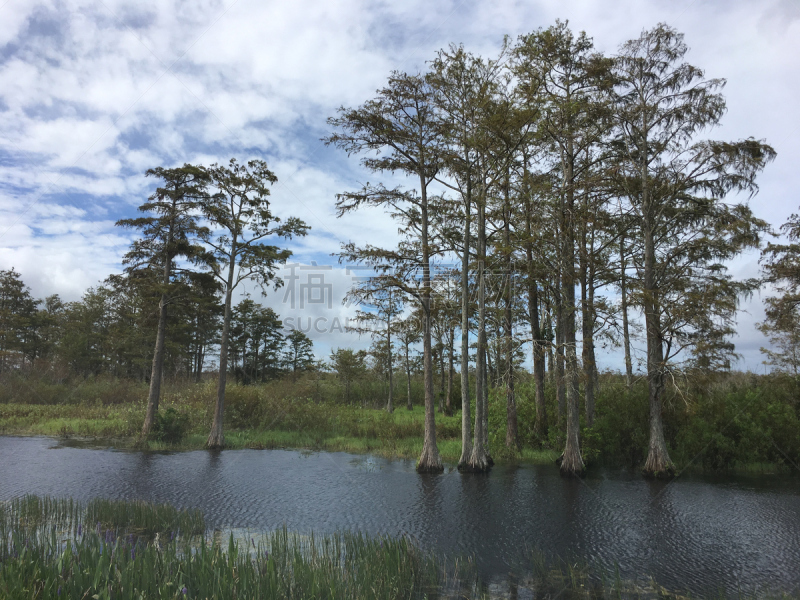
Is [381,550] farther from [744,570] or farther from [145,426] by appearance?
[145,426]

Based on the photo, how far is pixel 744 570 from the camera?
9.21 metres

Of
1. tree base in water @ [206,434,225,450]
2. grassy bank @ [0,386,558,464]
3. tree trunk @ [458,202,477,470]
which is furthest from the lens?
grassy bank @ [0,386,558,464]

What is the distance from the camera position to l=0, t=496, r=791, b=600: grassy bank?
504cm

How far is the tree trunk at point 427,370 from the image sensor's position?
61.4 ft

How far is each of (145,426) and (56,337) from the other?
38990 mm

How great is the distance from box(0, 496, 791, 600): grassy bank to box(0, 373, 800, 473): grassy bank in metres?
11.1

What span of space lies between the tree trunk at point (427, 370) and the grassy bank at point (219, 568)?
8.93 meters

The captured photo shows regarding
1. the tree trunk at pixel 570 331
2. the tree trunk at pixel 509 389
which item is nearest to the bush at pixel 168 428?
the tree trunk at pixel 509 389

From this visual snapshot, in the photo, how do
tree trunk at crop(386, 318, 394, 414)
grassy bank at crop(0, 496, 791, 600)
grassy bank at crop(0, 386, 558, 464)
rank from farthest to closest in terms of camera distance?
1. tree trunk at crop(386, 318, 394, 414)
2. grassy bank at crop(0, 386, 558, 464)
3. grassy bank at crop(0, 496, 791, 600)

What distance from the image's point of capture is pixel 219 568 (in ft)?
17.8

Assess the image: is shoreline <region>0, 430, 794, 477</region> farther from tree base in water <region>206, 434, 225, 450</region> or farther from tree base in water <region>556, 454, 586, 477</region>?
Answer: tree base in water <region>556, 454, 586, 477</region>

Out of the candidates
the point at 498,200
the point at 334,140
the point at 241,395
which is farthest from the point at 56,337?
the point at 498,200

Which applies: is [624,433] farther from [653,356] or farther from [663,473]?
[653,356]

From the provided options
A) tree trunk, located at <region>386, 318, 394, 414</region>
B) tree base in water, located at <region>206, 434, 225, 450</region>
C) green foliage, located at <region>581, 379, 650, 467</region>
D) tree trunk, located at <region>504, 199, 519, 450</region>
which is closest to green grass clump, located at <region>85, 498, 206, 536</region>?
tree base in water, located at <region>206, 434, 225, 450</region>
